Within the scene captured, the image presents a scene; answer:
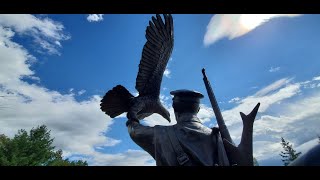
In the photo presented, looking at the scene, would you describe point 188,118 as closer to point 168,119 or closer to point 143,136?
point 143,136

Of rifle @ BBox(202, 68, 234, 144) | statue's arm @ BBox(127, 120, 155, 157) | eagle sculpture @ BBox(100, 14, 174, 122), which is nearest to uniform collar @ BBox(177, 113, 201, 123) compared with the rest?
rifle @ BBox(202, 68, 234, 144)

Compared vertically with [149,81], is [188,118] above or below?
below

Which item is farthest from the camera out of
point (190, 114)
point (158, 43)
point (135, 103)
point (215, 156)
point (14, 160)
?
point (14, 160)

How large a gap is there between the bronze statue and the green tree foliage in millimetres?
15060

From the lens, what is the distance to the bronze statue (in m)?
3.43

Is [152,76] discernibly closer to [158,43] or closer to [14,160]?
[158,43]

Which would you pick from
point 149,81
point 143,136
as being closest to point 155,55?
point 149,81

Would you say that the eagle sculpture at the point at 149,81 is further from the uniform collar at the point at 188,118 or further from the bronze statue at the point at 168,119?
the uniform collar at the point at 188,118

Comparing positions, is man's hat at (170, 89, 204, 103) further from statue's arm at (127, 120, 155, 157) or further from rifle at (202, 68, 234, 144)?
statue's arm at (127, 120, 155, 157)

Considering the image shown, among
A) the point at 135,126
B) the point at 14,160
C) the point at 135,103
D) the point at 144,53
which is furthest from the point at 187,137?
the point at 14,160

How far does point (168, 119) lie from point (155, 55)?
1.05 meters

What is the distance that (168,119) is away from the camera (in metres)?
4.58

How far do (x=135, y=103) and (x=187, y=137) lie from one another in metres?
1.05
